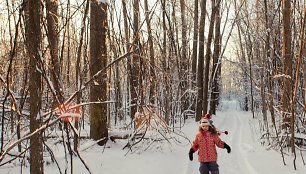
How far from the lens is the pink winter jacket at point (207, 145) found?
6.73 metres

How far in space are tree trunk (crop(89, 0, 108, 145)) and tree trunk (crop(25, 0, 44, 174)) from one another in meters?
6.10

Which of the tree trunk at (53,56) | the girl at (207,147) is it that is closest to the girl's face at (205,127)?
the girl at (207,147)

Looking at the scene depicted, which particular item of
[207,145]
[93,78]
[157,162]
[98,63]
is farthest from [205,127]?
[93,78]

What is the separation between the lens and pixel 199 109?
21.9 metres

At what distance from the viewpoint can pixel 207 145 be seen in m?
6.76

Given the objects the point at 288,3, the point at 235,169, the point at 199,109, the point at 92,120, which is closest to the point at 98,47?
the point at 92,120

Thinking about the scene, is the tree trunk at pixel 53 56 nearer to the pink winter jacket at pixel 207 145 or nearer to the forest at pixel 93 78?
the forest at pixel 93 78

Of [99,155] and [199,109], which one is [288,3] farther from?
[199,109]

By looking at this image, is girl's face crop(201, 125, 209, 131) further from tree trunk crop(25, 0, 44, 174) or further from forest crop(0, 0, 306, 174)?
tree trunk crop(25, 0, 44, 174)

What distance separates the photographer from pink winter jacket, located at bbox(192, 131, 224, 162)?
6.73 meters

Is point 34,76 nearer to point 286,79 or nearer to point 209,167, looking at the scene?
point 209,167

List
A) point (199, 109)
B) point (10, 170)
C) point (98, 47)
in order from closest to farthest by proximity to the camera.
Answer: point (10, 170) → point (98, 47) → point (199, 109)

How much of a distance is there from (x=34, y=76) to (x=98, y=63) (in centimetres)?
639

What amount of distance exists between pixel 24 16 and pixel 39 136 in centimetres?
87
